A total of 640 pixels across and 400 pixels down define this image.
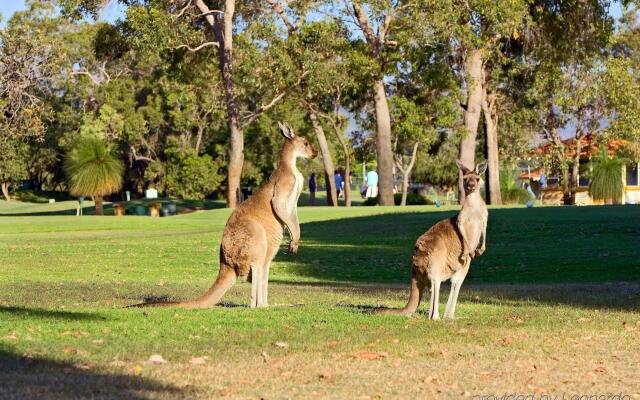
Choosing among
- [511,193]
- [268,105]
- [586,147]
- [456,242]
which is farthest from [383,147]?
[456,242]

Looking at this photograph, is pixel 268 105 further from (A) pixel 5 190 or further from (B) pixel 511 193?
(A) pixel 5 190

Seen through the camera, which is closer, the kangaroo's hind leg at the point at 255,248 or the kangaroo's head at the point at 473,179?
the kangaroo's head at the point at 473,179

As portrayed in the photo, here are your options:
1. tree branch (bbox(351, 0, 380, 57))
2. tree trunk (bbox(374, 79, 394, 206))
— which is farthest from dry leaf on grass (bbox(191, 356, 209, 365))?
tree trunk (bbox(374, 79, 394, 206))

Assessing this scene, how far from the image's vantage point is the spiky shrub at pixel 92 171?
44219 mm

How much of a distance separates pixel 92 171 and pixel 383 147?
11.7m

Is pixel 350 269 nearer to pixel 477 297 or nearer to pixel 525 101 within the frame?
pixel 477 297

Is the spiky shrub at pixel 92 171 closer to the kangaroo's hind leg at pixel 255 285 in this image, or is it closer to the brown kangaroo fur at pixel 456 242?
the kangaroo's hind leg at pixel 255 285

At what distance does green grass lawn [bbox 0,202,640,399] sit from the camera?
7.95m

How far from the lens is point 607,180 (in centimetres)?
4566

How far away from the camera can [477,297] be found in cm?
1536

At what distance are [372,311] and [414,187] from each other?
74715 millimetres

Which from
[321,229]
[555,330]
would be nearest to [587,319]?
[555,330]

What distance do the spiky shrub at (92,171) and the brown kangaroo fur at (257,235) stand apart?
32703 millimetres

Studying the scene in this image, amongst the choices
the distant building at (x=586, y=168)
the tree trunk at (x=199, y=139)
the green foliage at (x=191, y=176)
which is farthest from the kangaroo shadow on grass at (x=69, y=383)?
the tree trunk at (x=199, y=139)
